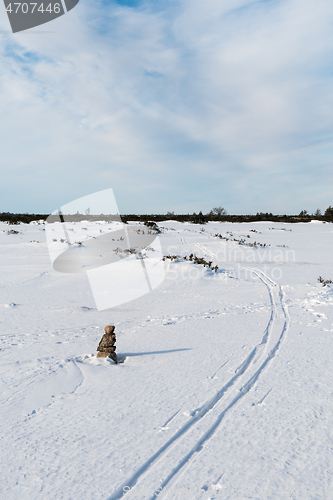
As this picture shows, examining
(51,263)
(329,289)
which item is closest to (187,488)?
(329,289)

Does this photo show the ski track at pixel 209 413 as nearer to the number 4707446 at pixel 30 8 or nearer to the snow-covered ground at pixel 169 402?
the snow-covered ground at pixel 169 402

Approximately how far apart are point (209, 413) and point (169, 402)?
358 mm

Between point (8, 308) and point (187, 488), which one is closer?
point (187, 488)

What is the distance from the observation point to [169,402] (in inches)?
99.8

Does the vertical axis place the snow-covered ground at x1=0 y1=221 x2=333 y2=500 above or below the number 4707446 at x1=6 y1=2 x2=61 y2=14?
below

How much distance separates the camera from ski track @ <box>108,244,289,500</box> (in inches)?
67.4

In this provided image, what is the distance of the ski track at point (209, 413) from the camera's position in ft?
5.62

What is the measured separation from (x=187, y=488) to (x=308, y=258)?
1286cm

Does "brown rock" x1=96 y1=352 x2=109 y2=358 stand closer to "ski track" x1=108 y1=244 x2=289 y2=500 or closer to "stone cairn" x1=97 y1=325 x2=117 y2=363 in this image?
"stone cairn" x1=97 y1=325 x2=117 y2=363

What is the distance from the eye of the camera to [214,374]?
3068mm

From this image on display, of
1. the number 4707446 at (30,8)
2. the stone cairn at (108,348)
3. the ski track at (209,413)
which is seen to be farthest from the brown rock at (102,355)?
the number 4707446 at (30,8)

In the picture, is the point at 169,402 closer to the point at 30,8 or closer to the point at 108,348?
the point at 108,348

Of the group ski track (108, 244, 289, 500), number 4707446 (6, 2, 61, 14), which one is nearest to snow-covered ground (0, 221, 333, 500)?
ski track (108, 244, 289, 500)

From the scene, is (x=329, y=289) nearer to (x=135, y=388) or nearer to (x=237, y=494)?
(x=135, y=388)
